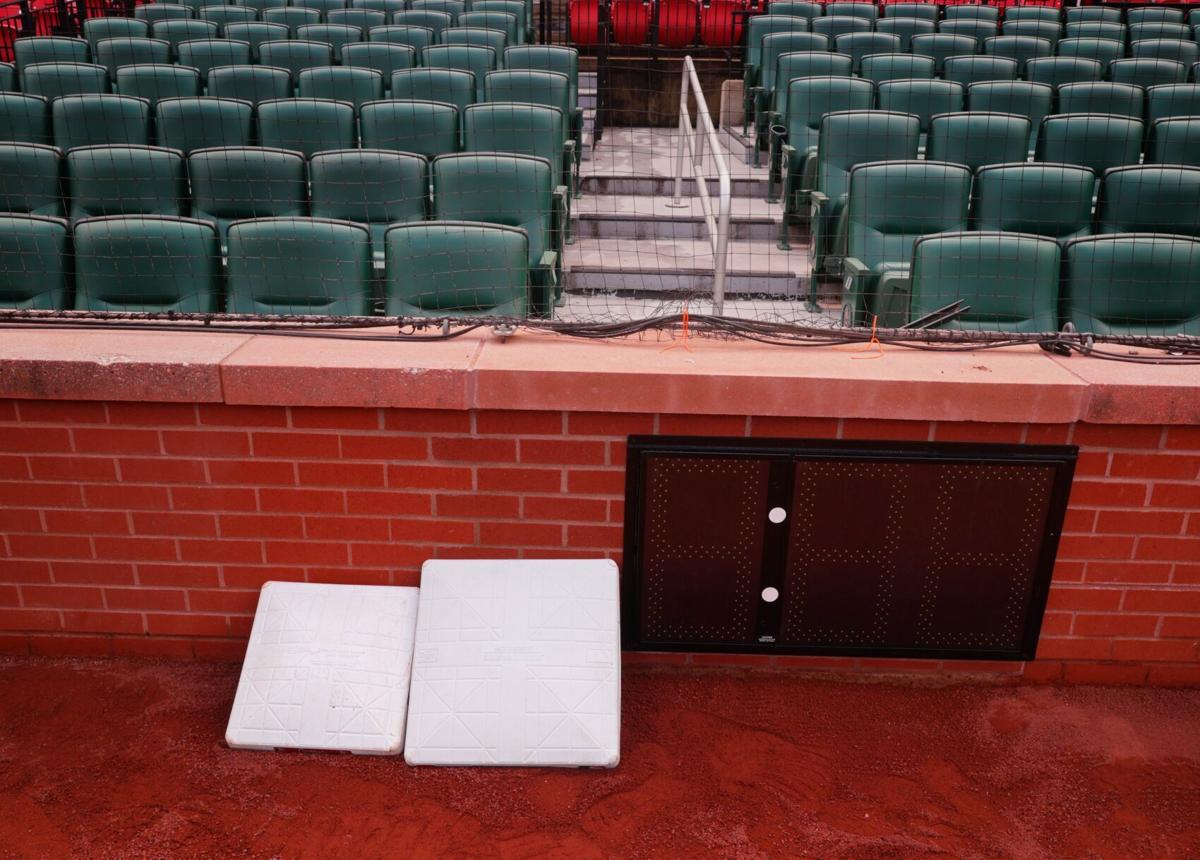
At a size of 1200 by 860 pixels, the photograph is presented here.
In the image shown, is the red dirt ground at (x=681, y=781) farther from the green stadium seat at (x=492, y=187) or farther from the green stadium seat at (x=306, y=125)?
the green stadium seat at (x=306, y=125)

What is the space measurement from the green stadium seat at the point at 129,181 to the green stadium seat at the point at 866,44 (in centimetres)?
546

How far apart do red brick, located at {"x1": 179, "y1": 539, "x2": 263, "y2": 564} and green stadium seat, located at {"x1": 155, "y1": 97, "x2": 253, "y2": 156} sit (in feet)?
12.8

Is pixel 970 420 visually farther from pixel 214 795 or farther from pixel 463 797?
pixel 214 795

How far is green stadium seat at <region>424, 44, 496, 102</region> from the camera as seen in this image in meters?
7.13

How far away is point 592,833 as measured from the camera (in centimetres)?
216

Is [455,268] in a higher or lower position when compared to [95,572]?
higher

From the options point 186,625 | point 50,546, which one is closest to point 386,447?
point 186,625

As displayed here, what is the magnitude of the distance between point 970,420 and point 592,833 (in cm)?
132

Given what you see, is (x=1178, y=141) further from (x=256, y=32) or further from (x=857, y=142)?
(x=256, y=32)

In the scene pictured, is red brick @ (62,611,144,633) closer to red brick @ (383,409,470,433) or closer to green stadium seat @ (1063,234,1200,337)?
red brick @ (383,409,470,433)

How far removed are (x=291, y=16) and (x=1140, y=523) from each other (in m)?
8.23

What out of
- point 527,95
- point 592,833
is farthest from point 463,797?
point 527,95

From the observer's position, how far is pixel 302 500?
256 centimetres

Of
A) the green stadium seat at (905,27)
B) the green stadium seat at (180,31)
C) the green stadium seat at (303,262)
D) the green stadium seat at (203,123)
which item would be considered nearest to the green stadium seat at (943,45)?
the green stadium seat at (905,27)
